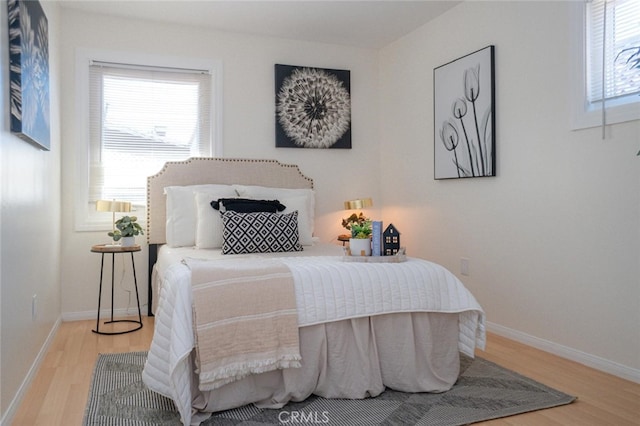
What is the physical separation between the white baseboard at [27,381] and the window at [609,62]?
132 inches

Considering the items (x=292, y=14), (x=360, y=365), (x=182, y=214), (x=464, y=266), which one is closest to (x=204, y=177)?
(x=182, y=214)

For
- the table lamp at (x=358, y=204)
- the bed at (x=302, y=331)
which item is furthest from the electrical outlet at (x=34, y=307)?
the table lamp at (x=358, y=204)

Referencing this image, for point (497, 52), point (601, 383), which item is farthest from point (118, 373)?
point (497, 52)

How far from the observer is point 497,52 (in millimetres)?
3680

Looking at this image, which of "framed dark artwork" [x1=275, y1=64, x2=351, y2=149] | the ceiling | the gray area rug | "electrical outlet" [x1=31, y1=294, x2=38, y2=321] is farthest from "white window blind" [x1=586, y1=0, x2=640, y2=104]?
"electrical outlet" [x1=31, y1=294, x2=38, y2=321]

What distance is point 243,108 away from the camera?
4656 millimetres

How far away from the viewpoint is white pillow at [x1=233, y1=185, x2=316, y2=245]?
398 cm

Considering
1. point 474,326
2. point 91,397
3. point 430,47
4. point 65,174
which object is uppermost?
point 430,47

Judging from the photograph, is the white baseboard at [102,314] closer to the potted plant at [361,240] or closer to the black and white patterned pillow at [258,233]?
the black and white patterned pillow at [258,233]

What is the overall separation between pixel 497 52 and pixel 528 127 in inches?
26.1

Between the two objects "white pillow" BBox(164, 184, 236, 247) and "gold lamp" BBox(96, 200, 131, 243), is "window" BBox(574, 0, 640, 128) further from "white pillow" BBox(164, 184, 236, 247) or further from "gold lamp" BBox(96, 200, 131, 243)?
"gold lamp" BBox(96, 200, 131, 243)

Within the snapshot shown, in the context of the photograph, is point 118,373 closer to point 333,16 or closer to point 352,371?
point 352,371

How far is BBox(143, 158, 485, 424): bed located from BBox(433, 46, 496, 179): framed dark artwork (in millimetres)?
A: 1468

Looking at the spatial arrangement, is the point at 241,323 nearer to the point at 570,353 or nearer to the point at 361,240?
the point at 361,240
